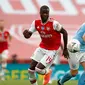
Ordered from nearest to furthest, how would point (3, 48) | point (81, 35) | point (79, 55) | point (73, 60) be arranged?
1. point (81, 35)
2. point (79, 55)
3. point (73, 60)
4. point (3, 48)

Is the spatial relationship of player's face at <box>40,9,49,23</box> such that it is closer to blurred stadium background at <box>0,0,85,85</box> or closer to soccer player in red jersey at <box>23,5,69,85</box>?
soccer player in red jersey at <box>23,5,69,85</box>

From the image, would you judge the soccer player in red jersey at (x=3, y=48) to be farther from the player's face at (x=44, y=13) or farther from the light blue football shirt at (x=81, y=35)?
the light blue football shirt at (x=81, y=35)

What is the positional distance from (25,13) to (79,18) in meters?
2.50

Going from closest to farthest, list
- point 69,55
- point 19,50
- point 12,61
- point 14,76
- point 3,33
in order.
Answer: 1. point 69,55
2. point 3,33
3. point 14,76
4. point 12,61
5. point 19,50

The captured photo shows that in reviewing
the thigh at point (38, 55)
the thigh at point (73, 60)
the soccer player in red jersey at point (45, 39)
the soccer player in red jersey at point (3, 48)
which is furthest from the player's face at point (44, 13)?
the soccer player in red jersey at point (3, 48)

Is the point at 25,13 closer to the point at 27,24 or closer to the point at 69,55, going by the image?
the point at 27,24

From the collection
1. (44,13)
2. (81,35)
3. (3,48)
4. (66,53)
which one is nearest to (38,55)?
(66,53)

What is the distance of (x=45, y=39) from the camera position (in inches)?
481

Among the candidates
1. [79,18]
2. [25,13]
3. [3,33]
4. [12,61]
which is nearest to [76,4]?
[79,18]

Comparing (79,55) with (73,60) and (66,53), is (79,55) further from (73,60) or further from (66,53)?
(66,53)

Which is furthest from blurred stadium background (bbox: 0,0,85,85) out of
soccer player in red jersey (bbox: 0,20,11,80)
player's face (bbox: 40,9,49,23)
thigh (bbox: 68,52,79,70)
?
player's face (bbox: 40,9,49,23)

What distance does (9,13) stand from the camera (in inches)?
1006

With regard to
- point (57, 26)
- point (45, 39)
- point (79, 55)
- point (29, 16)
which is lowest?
point (29, 16)

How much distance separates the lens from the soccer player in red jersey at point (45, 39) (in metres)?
12.0
